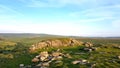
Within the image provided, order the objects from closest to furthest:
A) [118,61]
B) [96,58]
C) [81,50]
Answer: [118,61]
[96,58]
[81,50]

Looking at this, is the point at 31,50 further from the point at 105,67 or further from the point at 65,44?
the point at 105,67

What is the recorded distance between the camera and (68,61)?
331ft

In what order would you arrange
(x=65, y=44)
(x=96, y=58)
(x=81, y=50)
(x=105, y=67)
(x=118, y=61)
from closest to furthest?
1. (x=105, y=67)
2. (x=118, y=61)
3. (x=96, y=58)
4. (x=81, y=50)
5. (x=65, y=44)

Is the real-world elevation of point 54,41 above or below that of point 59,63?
above

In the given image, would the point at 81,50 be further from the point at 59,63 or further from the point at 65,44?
the point at 59,63

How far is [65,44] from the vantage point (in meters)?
144

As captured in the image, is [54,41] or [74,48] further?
[54,41]

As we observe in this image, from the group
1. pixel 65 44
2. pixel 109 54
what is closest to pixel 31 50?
pixel 65 44

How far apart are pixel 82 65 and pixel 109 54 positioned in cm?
2958

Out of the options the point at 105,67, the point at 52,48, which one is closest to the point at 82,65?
the point at 105,67

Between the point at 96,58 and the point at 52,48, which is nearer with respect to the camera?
the point at 96,58

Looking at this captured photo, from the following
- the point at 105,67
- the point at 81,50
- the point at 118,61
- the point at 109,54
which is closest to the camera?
the point at 105,67

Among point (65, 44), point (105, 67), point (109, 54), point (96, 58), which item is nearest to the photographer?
point (105, 67)

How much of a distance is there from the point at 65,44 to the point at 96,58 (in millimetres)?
43224
